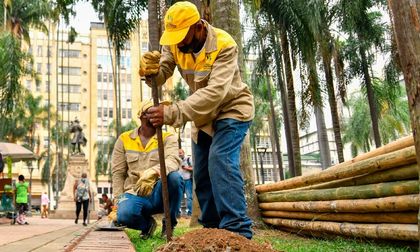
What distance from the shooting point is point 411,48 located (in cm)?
229

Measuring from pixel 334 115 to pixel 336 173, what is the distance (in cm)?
1144

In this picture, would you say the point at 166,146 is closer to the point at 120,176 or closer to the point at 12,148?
the point at 120,176

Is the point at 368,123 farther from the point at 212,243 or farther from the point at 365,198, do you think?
the point at 212,243

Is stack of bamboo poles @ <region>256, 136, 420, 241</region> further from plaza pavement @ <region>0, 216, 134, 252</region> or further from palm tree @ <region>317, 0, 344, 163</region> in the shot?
palm tree @ <region>317, 0, 344, 163</region>

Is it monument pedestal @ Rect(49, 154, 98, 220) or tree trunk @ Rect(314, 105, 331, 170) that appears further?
monument pedestal @ Rect(49, 154, 98, 220)

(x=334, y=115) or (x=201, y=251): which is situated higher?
(x=334, y=115)

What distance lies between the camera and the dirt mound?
2.24m

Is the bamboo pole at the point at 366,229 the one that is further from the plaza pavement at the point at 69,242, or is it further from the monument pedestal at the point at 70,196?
the monument pedestal at the point at 70,196

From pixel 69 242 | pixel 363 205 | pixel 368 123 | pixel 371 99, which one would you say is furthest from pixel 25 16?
pixel 363 205

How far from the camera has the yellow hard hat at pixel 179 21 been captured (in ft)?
9.34

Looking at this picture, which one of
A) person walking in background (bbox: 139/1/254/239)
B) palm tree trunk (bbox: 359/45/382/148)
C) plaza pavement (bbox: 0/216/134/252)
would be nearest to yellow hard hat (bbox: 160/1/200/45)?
person walking in background (bbox: 139/1/254/239)

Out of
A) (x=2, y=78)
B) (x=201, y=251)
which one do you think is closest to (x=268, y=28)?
(x=2, y=78)

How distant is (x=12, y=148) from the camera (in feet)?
44.6

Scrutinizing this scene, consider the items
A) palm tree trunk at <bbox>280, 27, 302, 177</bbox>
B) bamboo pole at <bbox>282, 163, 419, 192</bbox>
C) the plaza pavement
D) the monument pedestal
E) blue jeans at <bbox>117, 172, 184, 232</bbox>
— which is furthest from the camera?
the monument pedestal
